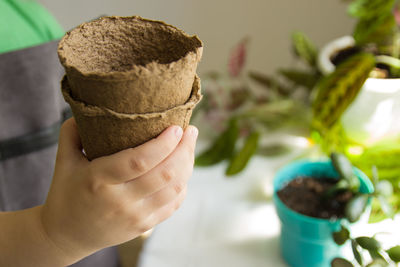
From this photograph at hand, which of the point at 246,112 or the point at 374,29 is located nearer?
the point at 374,29

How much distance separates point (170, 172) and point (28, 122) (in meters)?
0.33

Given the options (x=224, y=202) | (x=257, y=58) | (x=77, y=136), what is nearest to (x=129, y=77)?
(x=77, y=136)

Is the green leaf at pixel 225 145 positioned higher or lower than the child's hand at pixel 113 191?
lower

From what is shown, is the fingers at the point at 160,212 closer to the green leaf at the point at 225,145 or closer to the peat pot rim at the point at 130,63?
the peat pot rim at the point at 130,63

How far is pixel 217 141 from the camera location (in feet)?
2.67

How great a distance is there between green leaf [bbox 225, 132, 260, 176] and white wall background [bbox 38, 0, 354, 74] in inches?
14.6

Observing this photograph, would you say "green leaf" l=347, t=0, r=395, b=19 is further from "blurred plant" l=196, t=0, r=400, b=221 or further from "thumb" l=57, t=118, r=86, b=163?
"thumb" l=57, t=118, r=86, b=163

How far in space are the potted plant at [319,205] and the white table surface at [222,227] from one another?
56mm

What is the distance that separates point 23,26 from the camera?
0.60m

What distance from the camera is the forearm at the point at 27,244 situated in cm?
36

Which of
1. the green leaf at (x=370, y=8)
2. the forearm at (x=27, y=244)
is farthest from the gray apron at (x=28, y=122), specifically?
the green leaf at (x=370, y=8)

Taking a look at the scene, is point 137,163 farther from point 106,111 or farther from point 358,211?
point 358,211

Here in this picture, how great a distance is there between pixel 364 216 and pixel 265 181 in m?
0.23

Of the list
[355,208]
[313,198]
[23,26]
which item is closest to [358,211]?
[355,208]
